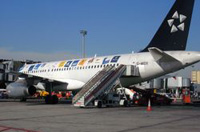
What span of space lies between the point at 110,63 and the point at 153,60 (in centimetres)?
443

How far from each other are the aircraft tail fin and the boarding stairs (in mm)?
4079

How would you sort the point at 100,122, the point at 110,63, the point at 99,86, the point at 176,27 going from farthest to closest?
the point at 110,63
the point at 176,27
the point at 99,86
the point at 100,122

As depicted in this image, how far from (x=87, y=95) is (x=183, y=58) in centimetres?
781

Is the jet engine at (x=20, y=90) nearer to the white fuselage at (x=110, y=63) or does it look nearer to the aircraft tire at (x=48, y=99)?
the aircraft tire at (x=48, y=99)

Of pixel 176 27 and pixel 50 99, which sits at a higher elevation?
pixel 176 27

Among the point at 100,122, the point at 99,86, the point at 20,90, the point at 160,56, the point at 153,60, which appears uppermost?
the point at 160,56

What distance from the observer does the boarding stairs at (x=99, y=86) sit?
21.2 m

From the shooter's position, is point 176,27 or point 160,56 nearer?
point 160,56

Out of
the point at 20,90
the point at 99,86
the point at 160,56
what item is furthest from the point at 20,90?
the point at 160,56

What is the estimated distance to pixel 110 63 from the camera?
25250 millimetres

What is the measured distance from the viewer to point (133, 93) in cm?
3084

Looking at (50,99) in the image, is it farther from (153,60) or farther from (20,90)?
(153,60)

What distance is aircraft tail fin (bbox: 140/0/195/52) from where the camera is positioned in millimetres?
22609

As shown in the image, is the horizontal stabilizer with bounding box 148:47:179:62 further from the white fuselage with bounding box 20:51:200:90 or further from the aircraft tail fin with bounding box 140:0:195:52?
the aircraft tail fin with bounding box 140:0:195:52
